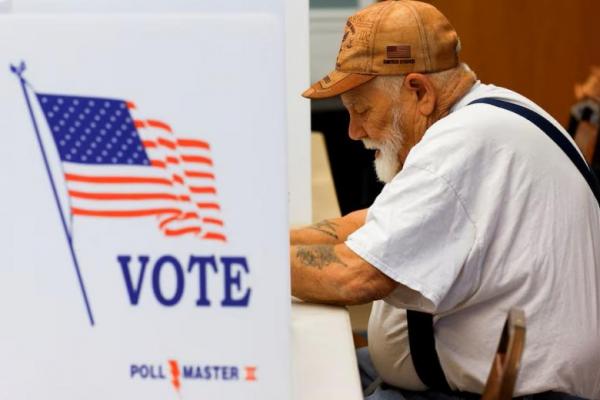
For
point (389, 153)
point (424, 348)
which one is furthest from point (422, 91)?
point (424, 348)

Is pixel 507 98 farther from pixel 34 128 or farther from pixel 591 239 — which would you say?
pixel 34 128

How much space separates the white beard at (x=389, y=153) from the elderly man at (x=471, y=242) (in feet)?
0.33

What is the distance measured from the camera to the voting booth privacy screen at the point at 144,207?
111 centimetres

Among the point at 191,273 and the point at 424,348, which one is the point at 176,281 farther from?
the point at 424,348

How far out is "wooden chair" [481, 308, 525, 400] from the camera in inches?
53.0

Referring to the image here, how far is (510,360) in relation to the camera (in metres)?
1.35

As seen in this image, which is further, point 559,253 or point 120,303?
point 559,253

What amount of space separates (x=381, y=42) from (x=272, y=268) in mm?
852

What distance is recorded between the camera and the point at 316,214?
102 inches

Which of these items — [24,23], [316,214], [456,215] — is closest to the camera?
[24,23]

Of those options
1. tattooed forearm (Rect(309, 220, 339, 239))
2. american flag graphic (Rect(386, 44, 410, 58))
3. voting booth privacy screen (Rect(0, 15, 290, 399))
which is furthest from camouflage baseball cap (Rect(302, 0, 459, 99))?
voting booth privacy screen (Rect(0, 15, 290, 399))

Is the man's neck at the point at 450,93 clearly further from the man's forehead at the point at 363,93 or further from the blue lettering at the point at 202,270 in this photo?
the blue lettering at the point at 202,270

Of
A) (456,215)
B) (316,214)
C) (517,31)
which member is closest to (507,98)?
(456,215)

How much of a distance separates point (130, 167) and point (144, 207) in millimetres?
49
